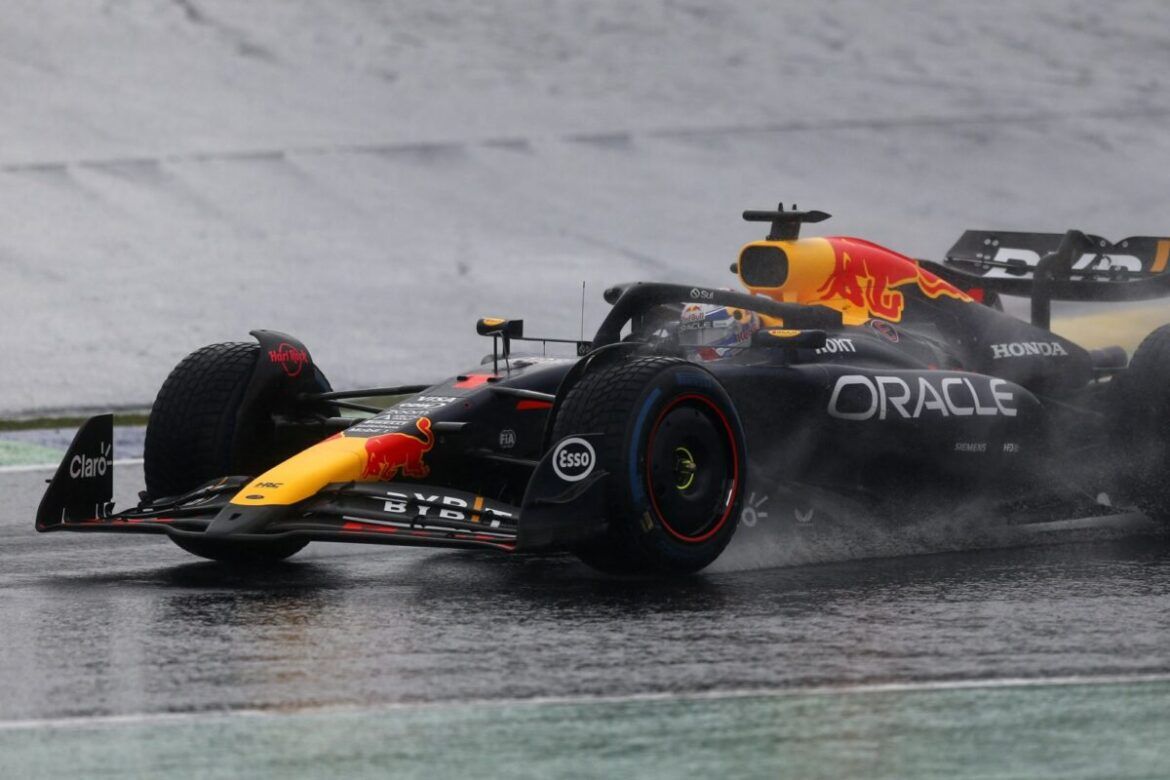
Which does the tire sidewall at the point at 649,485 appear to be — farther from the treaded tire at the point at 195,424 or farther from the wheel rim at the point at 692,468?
the treaded tire at the point at 195,424

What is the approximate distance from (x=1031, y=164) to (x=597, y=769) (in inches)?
847

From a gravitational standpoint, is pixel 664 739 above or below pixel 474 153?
below

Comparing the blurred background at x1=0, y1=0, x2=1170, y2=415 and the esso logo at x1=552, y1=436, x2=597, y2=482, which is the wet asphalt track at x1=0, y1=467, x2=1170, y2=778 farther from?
the blurred background at x1=0, y1=0, x2=1170, y2=415

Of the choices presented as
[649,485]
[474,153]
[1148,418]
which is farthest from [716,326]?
[474,153]

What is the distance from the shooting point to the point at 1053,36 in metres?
30.3

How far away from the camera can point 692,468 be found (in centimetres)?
701

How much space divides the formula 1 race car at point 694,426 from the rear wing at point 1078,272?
12 mm

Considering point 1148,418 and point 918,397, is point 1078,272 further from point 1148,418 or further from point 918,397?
point 918,397

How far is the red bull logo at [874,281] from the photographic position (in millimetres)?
8758

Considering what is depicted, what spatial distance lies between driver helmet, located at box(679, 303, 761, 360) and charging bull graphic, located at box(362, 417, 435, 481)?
1.46 meters

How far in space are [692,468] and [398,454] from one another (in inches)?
41.3

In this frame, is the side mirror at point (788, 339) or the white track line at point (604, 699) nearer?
the white track line at point (604, 699)

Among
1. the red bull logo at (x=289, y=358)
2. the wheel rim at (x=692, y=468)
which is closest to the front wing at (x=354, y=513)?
the wheel rim at (x=692, y=468)

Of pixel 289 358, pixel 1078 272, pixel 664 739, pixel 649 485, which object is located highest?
pixel 1078 272
